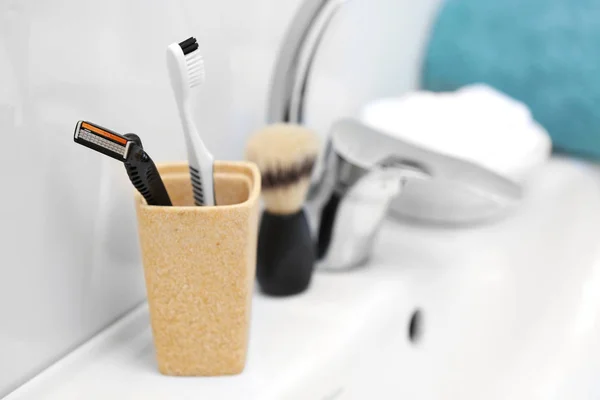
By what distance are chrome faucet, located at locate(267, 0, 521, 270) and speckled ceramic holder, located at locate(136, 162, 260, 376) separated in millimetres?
109

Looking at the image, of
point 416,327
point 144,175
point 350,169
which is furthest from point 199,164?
point 416,327

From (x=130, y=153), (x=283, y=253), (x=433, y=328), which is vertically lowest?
(x=433, y=328)

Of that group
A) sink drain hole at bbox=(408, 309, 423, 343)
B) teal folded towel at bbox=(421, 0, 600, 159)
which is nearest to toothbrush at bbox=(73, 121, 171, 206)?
sink drain hole at bbox=(408, 309, 423, 343)

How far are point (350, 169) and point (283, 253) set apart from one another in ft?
0.31

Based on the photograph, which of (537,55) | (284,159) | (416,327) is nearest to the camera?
(284,159)

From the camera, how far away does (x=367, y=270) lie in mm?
524

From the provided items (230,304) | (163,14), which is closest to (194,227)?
(230,304)

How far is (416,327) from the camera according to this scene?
0.55 m

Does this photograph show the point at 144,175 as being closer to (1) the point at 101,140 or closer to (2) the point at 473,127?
(1) the point at 101,140

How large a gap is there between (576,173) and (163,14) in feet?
1.64

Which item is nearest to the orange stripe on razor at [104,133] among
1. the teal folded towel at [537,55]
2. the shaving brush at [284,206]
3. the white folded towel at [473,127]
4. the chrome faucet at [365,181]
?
the shaving brush at [284,206]

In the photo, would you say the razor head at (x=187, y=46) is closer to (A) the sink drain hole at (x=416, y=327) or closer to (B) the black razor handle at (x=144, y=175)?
(B) the black razor handle at (x=144, y=175)

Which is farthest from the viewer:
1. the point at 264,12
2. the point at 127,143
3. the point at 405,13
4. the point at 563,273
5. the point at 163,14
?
the point at 405,13

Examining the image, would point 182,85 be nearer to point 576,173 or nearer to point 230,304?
point 230,304
